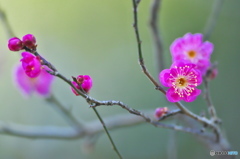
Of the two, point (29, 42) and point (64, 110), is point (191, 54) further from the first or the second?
point (64, 110)

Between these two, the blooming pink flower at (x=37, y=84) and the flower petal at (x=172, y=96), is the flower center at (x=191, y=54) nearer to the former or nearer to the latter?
the flower petal at (x=172, y=96)

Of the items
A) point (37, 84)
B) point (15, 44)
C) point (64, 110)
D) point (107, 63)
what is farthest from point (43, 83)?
point (107, 63)

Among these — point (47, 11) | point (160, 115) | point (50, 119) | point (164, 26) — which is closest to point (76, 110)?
point (50, 119)

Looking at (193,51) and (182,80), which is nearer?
(182,80)

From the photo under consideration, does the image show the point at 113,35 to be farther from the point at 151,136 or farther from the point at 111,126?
the point at 111,126

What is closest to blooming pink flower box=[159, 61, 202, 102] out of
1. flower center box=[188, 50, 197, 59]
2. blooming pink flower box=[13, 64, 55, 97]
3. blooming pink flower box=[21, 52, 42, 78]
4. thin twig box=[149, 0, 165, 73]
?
flower center box=[188, 50, 197, 59]

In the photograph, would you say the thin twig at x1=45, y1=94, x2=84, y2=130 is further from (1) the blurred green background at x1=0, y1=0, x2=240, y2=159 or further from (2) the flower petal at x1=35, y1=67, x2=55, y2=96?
(1) the blurred green background at x1=0, y1=0, x2=240, y2=159
